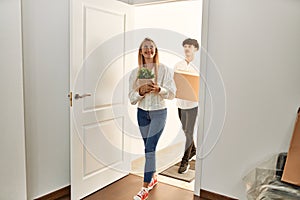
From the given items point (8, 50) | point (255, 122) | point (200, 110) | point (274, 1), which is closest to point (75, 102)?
point (8, 50)

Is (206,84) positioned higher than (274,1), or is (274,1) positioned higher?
(274,1)

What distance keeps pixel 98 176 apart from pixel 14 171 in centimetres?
81

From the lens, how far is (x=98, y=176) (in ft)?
8.13

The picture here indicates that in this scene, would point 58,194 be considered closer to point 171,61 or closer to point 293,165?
point 171,61

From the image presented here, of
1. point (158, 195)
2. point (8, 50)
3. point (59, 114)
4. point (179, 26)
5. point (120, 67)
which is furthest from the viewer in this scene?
point (179, 26)

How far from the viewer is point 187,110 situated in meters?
2.84

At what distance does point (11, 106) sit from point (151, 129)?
3.84ft

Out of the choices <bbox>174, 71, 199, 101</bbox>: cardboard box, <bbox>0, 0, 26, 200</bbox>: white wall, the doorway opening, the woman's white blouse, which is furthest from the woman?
<bbox>0, 0, 26, 200</bbox>: white wall

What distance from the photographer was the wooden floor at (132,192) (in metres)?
2.36

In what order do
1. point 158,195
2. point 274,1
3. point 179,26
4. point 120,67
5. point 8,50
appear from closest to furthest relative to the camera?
point 8,50, point 274,1, point 158,195, point 120,67, point 179,26

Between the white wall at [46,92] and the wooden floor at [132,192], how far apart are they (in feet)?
1.12

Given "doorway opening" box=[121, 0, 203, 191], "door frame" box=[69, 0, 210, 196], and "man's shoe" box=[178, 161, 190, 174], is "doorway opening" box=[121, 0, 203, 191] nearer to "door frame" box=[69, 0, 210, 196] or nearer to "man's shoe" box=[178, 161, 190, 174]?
"man's shoe" box=[178, 161, 190, 174]

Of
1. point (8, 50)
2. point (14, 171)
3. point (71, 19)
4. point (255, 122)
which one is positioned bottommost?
point (14, 171)

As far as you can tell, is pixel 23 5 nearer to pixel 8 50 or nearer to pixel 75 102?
pixel 8 50
